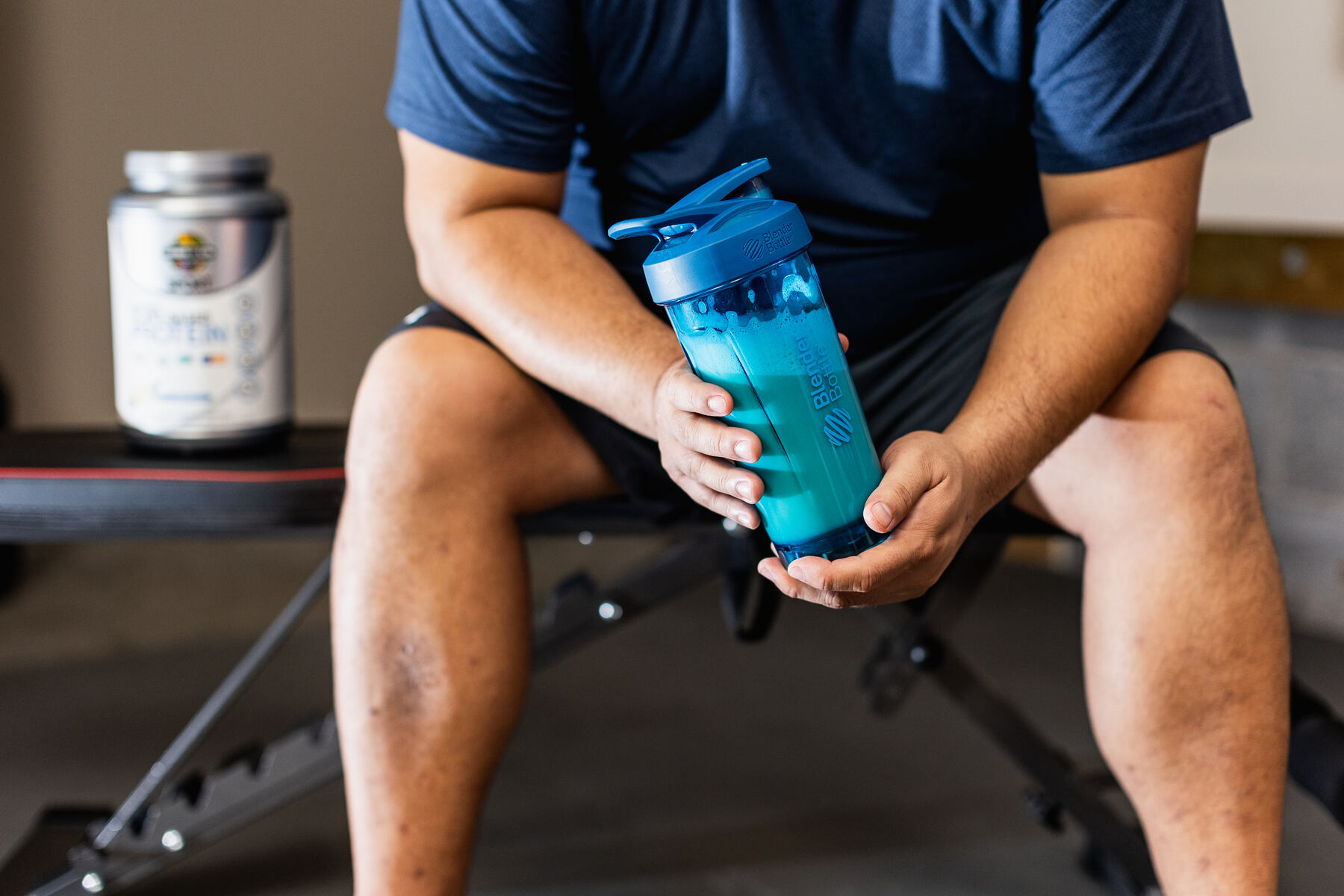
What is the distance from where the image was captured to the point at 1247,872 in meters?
0.82

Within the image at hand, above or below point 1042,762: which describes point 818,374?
above

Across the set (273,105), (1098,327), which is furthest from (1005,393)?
(273,105)

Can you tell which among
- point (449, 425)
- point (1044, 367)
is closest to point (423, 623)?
point (449, 425)

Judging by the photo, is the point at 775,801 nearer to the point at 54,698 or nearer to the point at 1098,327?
the point at 1098,327

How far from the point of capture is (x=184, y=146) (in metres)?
2.44

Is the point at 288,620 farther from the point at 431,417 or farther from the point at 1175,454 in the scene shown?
the point at 1175,454

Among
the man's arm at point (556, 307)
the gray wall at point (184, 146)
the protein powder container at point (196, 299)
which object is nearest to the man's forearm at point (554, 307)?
the man's arm at point (556, 307)

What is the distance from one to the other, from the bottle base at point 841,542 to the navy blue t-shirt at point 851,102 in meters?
0.37

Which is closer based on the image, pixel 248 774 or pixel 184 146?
pixel 248 774

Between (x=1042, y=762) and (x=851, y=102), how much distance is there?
24.6 inches

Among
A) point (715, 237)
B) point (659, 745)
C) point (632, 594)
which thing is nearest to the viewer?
point (715, 237)

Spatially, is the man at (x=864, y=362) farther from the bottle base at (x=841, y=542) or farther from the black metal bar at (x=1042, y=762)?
the black metal bar at (x=1042, y=762)

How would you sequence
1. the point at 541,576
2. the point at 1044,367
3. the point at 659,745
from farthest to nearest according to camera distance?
the point at 541,576
the point at 659,745
the point at 1044,367

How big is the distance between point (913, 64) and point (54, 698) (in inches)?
55.8
